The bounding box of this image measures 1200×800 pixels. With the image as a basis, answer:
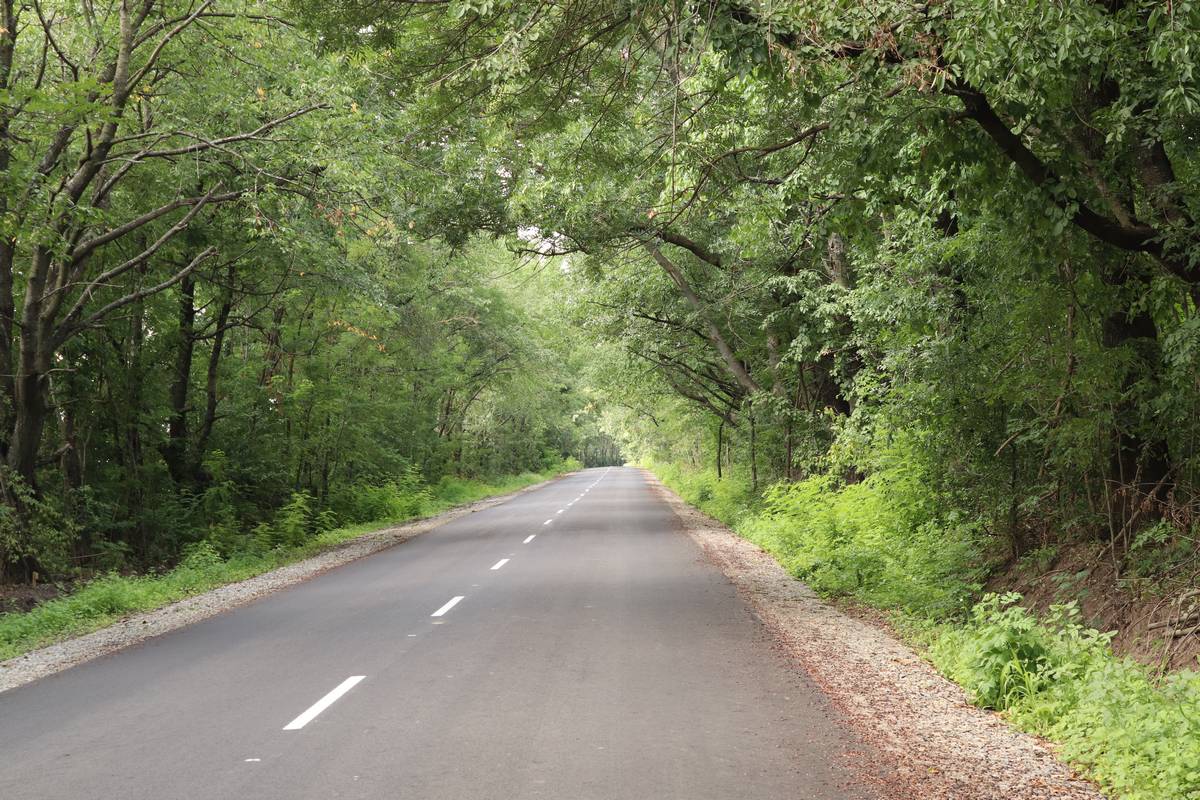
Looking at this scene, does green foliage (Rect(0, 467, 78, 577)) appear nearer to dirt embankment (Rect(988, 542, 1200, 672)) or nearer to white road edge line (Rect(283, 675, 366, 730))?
white road edge line (Rect(283, 675, 366, 730))

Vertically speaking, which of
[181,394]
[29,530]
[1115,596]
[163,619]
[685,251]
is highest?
[685,251]

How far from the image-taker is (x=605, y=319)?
25.3m

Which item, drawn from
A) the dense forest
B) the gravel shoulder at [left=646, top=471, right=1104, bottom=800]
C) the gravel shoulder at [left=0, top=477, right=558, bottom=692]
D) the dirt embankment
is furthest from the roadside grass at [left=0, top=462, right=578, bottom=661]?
the dirt embankment

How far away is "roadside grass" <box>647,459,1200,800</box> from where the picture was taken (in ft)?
17.0

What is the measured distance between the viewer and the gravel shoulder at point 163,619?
943 centimetres

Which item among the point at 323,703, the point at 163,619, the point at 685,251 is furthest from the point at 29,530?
the point at 685,251

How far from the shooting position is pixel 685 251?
23.5m

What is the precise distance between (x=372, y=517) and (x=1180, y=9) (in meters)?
28.4

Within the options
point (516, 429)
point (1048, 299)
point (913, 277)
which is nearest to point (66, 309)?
point (913, 277)

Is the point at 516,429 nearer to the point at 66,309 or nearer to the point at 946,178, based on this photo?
the point at 66,309

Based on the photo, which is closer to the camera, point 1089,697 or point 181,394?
point 1089,697

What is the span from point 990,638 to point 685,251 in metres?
17.3

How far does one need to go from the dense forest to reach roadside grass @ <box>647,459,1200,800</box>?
97 millimetres

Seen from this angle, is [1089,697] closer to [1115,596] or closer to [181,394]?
[1115,596]
